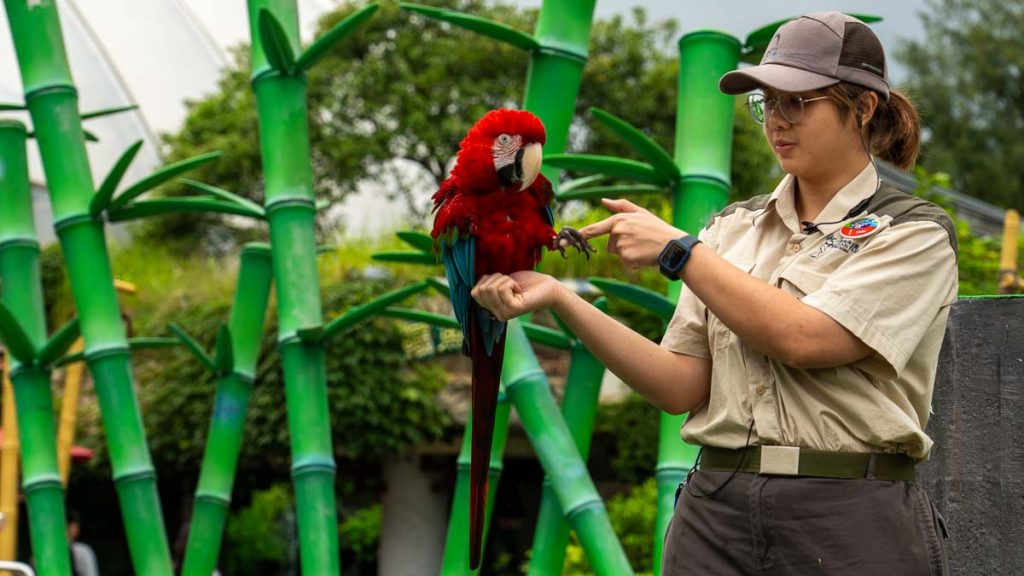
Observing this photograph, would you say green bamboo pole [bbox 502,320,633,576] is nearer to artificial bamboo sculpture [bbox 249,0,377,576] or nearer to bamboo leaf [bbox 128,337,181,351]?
artificial bamboo sculpture [bbox 249,0,377,576]

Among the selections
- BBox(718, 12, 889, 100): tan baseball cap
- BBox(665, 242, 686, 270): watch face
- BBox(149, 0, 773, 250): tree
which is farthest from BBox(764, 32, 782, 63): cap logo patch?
BBox(149, 0, 773, 250): tree

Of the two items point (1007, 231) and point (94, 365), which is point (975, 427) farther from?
point (1007, 231)

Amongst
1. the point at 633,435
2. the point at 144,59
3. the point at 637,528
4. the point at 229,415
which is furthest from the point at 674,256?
the point at 144,59

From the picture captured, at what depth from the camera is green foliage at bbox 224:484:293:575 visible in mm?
8984

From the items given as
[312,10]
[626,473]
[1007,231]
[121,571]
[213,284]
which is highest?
[312,10]

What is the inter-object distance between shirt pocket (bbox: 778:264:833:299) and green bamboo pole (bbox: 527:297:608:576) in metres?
0.78

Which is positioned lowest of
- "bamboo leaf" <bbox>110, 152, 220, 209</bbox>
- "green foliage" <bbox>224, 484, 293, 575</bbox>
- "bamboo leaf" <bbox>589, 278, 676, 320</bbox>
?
"green foliage" <bbox>224, 484, 293, 575</bbox>

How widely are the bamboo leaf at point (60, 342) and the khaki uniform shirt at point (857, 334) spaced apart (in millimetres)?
1337

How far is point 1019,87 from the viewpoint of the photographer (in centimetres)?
1652

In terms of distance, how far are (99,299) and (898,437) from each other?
1.50 m

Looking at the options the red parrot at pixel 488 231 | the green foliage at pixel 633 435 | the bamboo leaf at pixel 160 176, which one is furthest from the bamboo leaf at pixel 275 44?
the green foliage at pixel 633 435

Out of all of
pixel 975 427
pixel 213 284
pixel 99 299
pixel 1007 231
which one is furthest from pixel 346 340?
pixel 975 427

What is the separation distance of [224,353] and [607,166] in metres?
0.78

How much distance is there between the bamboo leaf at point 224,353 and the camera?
206 cm
